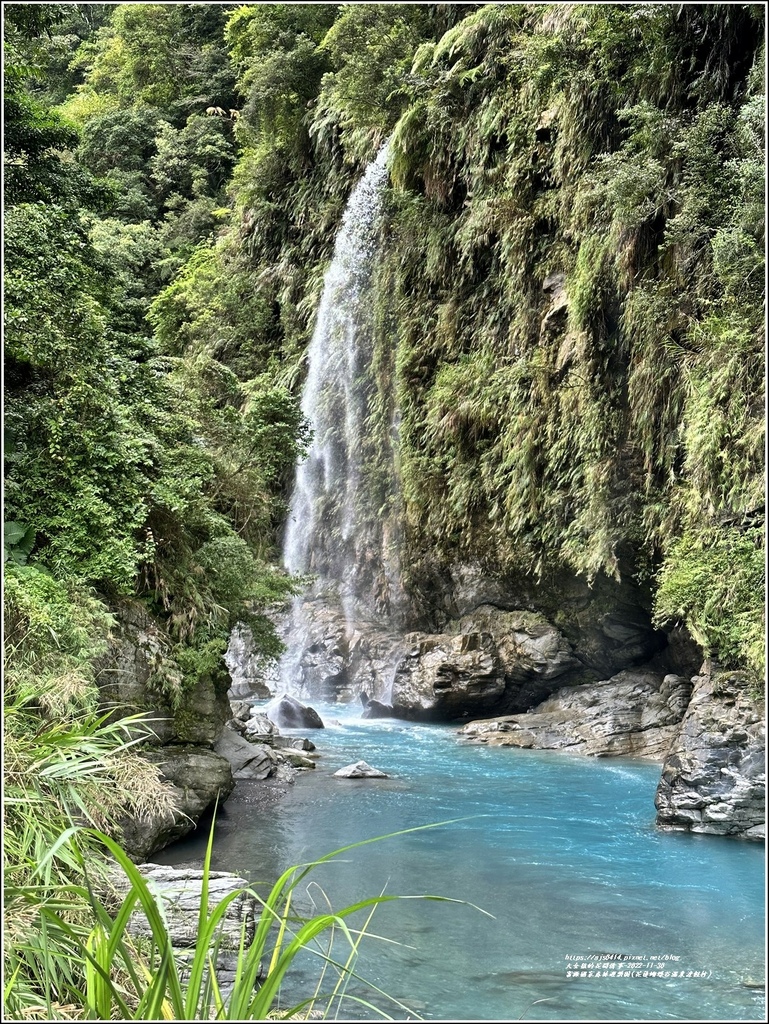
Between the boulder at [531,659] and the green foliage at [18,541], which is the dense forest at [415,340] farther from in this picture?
the boulder at [531,659]

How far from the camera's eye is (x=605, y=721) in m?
11.0

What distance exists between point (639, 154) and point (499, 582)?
6763mm

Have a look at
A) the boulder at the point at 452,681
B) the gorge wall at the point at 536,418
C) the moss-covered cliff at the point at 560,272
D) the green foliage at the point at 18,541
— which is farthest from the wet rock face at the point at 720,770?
the green foliage at the point at 18,541

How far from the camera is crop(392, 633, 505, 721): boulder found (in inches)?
494

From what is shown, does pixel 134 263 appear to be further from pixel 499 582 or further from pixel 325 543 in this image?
pixel 499 582

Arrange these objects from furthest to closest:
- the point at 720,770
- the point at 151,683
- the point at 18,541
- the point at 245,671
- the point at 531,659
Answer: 1. the point at 245,671
2. the point at 531,659
3. the point at 720,770
4. the point at 151,683
5. the point at 18,541

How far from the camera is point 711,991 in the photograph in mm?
4145

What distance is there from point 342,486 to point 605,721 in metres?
7.58

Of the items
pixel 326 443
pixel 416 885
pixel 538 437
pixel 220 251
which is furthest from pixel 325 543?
pixel 416 885

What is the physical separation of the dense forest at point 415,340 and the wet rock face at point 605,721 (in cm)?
139

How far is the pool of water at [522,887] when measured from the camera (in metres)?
4.09

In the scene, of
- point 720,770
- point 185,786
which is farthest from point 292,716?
point 720,770

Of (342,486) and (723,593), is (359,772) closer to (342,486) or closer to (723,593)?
(723,593)

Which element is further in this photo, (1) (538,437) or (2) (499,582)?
(2) (499,582)
